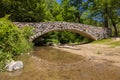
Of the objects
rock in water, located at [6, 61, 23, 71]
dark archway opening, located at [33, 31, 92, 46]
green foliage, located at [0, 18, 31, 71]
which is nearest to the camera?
rock in water, located at [6, 61, 23, 71]

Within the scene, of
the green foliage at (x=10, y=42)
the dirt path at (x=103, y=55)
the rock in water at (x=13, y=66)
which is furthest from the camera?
the dirt path at (x=103, y=55)

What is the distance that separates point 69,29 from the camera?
3147 cm

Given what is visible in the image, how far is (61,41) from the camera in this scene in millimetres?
38094

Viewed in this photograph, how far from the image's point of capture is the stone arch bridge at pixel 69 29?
92.7 feet

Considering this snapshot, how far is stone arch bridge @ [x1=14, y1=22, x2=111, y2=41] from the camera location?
2825cm

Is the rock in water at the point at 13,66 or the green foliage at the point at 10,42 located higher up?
the green foliage at the point at 10,42

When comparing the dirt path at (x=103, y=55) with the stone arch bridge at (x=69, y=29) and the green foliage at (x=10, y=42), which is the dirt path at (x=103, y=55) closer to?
the green foliage at (x=10, y=42)

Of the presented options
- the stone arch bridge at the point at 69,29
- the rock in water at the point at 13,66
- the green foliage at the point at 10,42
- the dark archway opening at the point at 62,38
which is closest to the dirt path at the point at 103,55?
the green foliage at the point at 10,42

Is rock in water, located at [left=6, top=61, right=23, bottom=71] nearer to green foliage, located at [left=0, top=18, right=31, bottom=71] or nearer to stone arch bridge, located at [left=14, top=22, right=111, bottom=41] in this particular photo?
green foliage, located at [left=0, top=18, right=31, bottom=71]

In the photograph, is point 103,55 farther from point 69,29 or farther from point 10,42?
point 69,29

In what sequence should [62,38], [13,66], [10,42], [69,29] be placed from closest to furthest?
1. [13,66]
2. [10,42]
3. [69,29]
4. [62,38]

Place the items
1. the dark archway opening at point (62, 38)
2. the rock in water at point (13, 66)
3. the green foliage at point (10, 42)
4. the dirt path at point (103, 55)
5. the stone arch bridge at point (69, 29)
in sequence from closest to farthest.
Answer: the rock in water at point (13, 66), the green foliage at point (10, 42), the dirt path at point (103, 55), the stone arch bridge at point (69, 29), the dark archway opening at point (62, 38)

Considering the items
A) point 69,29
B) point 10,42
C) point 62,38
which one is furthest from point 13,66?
point 62,38

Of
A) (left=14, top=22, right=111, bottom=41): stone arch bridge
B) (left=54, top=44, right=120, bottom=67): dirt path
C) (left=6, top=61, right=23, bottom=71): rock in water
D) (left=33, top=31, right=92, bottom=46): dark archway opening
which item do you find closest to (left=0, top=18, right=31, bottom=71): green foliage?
(left=6, top=61, right=23, bottom=71): rock in water
